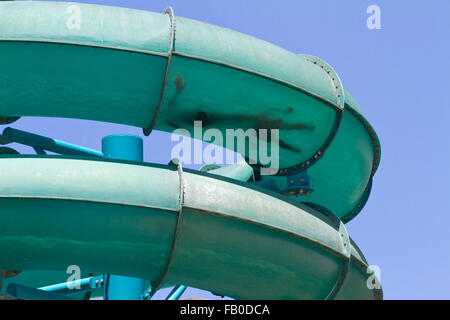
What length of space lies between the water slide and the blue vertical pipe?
252 centimetres

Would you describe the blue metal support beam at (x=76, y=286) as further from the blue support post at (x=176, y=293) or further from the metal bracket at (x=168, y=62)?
the metal bracket at (x=168, y=62)

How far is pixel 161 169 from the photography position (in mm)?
9797

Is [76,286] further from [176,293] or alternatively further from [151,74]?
[151,74]

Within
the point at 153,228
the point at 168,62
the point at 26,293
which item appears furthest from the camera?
the point at 26,293

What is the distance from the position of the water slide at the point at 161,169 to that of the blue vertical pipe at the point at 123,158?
8.26ft

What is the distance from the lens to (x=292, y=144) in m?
11.0

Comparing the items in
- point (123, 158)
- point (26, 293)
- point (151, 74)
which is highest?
point (123, 158)

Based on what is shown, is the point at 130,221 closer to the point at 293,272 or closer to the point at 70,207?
the point at 70,207

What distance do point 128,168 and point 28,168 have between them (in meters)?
1.00

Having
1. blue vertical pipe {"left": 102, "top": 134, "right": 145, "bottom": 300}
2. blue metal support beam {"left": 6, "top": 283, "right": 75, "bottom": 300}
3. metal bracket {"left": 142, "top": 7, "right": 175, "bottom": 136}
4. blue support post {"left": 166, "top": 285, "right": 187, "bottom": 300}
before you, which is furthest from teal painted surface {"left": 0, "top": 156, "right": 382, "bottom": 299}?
blue support post {"left": 166, "top": 285, "right": 187, "bottom": 300}

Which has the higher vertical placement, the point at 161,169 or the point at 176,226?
the point at 161,169

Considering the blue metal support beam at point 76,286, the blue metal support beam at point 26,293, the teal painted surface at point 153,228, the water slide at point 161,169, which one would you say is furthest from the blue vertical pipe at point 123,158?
the teal painted surface at point 153,228

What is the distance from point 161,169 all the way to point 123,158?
10.6 ft

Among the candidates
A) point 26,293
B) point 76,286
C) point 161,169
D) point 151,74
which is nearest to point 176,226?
point 161,169
